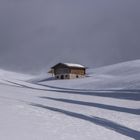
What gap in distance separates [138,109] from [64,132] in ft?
48.3

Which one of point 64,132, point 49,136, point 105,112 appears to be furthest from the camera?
point 105,112

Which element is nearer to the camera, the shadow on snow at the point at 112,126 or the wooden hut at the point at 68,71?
the shadow on snow at the point at 112,126

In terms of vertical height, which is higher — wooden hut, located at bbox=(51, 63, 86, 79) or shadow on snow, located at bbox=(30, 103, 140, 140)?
wooden hut, located at bbox=(51, 63, 86, 79)

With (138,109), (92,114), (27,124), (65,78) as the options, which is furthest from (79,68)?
(27,124)

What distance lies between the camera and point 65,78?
93250 millimetres

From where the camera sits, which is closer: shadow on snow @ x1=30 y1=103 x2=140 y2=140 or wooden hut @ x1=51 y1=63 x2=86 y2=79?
shadow on snow @ x1=30 y1=103 x2=140 y2=140

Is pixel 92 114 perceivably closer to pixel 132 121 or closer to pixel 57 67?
pixel 132 121

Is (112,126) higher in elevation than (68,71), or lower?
lower

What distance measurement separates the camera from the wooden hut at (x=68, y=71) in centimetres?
9353

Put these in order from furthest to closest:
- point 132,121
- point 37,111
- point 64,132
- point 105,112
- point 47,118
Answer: point 105,112 → point 132,121 → point 37,111 → point 47,118 → point 64,132

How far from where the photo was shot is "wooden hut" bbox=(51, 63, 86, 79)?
307 ft

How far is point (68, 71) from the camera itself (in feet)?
306

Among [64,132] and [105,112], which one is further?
[105,112]

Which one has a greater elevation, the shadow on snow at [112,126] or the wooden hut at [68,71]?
the wooden hut at [68,71]
